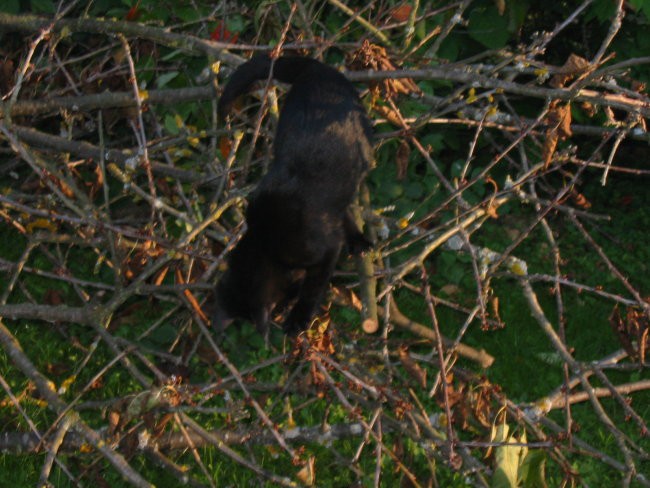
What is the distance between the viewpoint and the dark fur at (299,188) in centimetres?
330

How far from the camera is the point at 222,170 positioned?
346cm

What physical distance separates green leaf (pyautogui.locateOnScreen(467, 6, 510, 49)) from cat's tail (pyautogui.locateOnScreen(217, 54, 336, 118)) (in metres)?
1.09

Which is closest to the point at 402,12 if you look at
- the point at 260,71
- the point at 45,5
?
the point at 260,71

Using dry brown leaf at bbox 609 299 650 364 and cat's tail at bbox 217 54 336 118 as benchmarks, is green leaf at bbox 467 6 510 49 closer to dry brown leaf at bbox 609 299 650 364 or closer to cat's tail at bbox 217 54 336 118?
cat's tail at bbox 217 54 336 118

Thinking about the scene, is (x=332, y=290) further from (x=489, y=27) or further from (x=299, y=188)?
(x=489, y=27)

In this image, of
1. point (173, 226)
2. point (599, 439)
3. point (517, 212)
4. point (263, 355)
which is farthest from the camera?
point (517, 212)

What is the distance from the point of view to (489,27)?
418 centimetres

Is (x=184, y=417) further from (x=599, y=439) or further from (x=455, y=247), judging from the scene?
(x=599, y=439)

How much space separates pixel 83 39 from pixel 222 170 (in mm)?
1578

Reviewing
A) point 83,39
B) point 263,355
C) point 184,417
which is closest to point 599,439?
point 263,355

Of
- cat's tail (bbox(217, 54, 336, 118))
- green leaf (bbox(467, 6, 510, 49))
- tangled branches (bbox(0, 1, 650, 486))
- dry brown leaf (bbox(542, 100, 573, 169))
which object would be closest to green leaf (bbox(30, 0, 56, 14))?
tangled branches (bbox(0, 1, 650, 486))

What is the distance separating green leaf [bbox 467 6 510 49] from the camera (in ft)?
13.7

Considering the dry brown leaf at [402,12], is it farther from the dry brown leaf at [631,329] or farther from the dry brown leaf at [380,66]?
the dry brown leaf at [631,329]

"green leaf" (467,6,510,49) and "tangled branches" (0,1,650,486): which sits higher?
"green leaf" (467,6,510,49)
